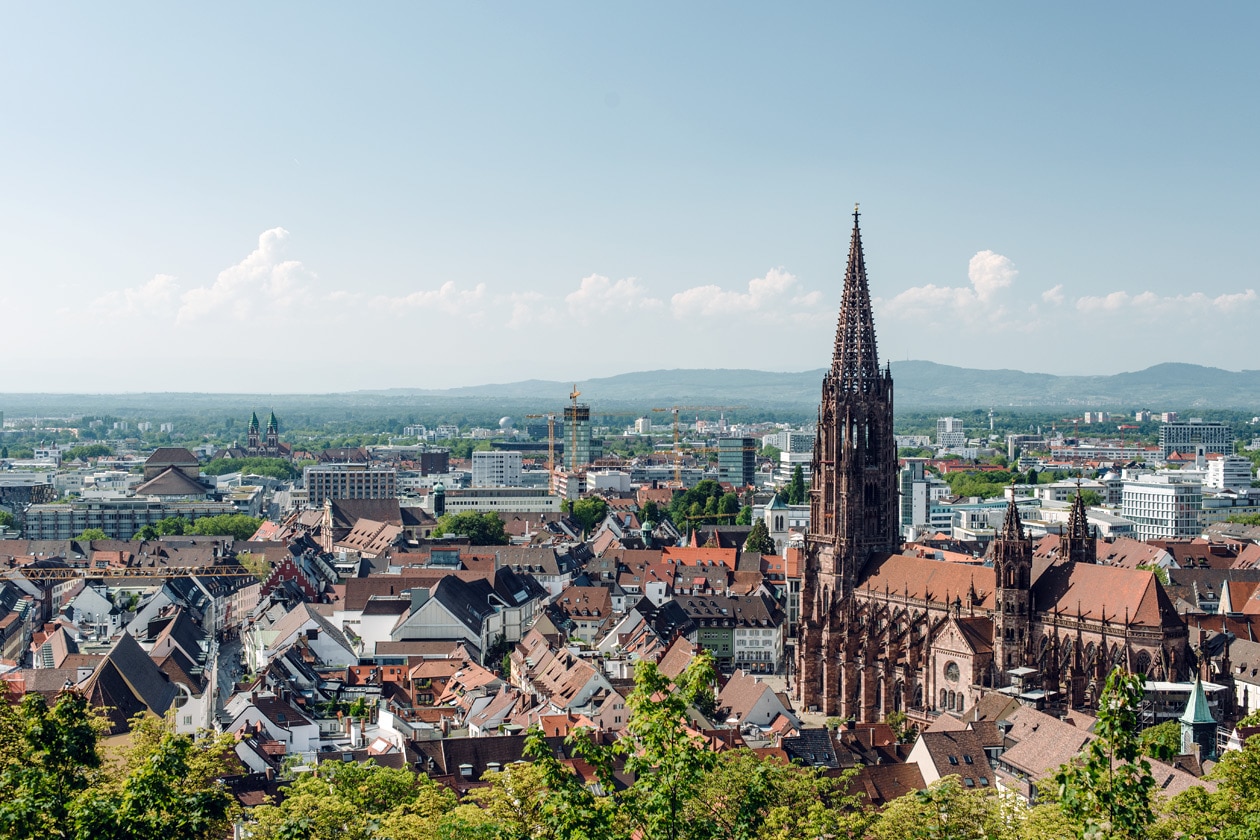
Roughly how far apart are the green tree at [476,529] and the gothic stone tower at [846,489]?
7722cm

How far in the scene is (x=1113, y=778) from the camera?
2517cm

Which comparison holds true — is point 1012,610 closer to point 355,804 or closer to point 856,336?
point 856,336

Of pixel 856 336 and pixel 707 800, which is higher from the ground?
pixel 856 336

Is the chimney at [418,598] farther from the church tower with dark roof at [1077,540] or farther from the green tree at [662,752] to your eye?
the green tree at [662,752]

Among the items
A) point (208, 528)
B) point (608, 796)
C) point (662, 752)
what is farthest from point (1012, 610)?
point (208, 528)

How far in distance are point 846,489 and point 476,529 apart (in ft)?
269

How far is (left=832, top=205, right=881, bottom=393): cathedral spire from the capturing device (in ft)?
334

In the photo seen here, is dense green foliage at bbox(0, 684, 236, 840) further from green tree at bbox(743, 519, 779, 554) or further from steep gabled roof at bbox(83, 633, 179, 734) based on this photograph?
green tree at bbox(743, 519, 779, 554)

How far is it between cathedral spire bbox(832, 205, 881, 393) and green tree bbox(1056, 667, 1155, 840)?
253 feet

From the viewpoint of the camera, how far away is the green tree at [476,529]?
574ft

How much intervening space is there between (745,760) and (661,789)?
30.1 m

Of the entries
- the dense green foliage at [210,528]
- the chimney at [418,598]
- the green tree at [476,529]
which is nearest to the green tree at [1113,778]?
the chimney at [418,598]

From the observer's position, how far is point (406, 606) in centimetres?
11381

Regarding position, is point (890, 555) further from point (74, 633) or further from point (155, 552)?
point (155, 552)
